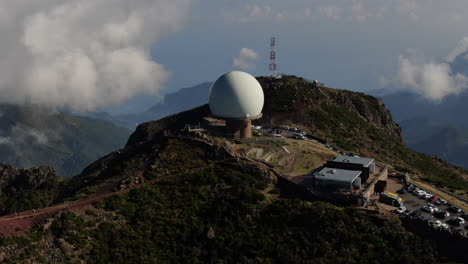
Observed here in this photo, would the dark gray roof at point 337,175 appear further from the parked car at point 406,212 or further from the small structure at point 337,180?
the parked car at point 406,212

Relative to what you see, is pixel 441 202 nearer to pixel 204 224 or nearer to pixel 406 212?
pixel 406 212

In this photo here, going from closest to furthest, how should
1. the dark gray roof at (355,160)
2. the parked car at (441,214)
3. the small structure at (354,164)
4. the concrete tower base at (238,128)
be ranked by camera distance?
the parked car at (441,214), the small structure at (354,164), the dark gray roof at (355,160), the concrete tower base at (238,128)

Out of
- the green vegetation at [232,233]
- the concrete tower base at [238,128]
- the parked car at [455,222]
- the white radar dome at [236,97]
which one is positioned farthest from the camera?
the concrete tower base at [238,128]

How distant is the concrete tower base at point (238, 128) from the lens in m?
76.5

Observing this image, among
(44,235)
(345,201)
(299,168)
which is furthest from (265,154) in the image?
(44,235)

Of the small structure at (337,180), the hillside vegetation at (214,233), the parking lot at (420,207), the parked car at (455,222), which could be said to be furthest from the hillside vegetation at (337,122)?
the hillside vegetation at (214,233)

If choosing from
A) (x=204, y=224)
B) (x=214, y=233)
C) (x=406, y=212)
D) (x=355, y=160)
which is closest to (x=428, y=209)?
(x=406, y=212)

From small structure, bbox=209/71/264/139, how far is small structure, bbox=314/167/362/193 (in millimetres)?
21349

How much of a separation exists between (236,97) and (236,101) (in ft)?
2.22

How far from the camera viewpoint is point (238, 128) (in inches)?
3017

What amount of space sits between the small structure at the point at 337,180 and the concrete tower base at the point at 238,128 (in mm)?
21270

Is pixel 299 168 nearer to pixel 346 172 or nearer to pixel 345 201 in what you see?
pixel 346 172

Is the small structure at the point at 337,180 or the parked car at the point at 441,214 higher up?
the small structure at the point at 337,180

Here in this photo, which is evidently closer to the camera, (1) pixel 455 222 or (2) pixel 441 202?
(1) pixel 455 222
